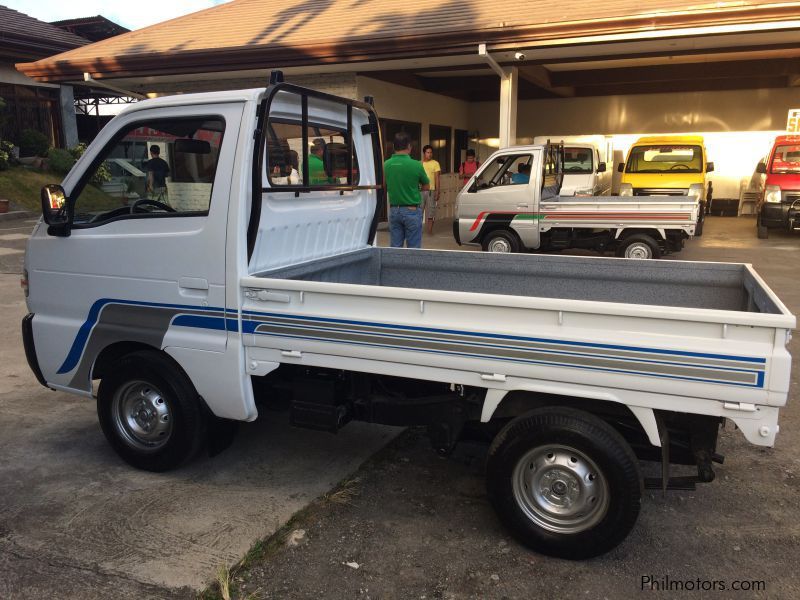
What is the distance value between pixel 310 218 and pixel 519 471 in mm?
1977

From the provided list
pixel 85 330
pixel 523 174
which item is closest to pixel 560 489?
pixel 85 330

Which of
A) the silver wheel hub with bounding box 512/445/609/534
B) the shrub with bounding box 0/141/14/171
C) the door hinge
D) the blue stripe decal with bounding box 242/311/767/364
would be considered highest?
the shrub with bounding box 0/141/14/171

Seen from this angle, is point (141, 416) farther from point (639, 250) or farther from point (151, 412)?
point (639, 250)

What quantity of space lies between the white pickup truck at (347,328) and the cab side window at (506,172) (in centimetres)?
622

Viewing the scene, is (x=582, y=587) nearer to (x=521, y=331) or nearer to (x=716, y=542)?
(x=716, y=542)

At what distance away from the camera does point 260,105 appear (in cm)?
340

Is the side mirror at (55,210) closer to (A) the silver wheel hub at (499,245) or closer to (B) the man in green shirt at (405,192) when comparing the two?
(B) the man in green shirt at (405,192)

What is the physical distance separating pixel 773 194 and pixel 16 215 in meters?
17.1

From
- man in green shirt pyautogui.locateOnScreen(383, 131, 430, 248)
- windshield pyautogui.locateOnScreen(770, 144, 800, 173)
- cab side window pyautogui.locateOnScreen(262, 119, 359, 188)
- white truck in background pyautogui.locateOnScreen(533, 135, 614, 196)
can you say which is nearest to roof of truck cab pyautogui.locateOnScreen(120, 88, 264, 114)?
cab side window pyautogui.locateOnScreen(262, 119, 359, 188)

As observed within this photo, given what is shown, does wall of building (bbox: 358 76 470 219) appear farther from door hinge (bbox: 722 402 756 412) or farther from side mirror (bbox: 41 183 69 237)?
door hinge (bbox: 722 402 756 412)

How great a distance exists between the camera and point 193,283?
360 centimetres

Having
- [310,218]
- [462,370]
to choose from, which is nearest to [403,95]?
[310,218]

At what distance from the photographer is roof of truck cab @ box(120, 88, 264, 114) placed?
3459mm

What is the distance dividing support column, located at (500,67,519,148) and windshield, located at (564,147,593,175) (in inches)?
115
